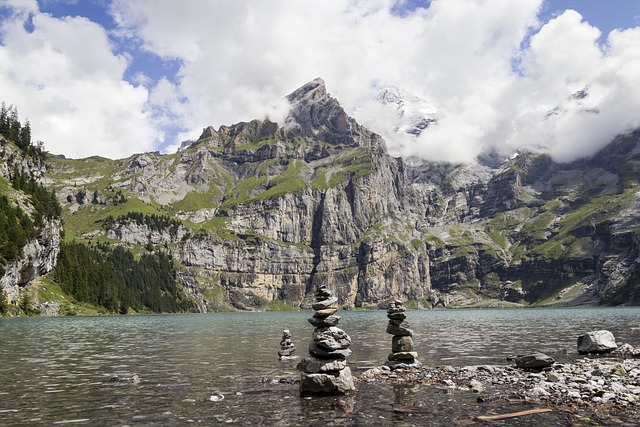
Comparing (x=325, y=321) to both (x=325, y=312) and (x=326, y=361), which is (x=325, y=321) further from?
(x=326, y=361)

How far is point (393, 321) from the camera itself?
1551 inches

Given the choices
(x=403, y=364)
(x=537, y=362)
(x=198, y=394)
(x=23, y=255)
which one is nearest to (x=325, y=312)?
(x=198, y=394)

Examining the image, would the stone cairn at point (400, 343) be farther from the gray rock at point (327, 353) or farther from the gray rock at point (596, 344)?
the gray rock at point (596, 344)

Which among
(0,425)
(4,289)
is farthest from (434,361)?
(4,289)

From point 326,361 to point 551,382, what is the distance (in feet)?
43.5

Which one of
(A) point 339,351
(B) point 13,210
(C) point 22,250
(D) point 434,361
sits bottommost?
(D) point 434,361

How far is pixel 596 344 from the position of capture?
43.7 metres

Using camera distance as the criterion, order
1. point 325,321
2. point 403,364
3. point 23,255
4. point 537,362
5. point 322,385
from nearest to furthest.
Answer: point 322,385 → point 325,321 → point 537,362 → point 403,364 → point 23,255

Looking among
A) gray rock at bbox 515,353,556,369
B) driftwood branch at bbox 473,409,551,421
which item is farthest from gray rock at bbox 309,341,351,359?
gray rock at bbox 515,353,556,369

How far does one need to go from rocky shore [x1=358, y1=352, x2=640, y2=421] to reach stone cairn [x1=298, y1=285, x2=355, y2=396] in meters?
4.46

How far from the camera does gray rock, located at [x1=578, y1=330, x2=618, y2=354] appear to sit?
4366cm

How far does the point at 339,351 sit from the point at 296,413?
6450mm

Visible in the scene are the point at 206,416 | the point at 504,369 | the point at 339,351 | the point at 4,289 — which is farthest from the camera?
the point at 4,289

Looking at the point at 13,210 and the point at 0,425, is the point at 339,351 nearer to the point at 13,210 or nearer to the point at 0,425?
the point at 0,425
